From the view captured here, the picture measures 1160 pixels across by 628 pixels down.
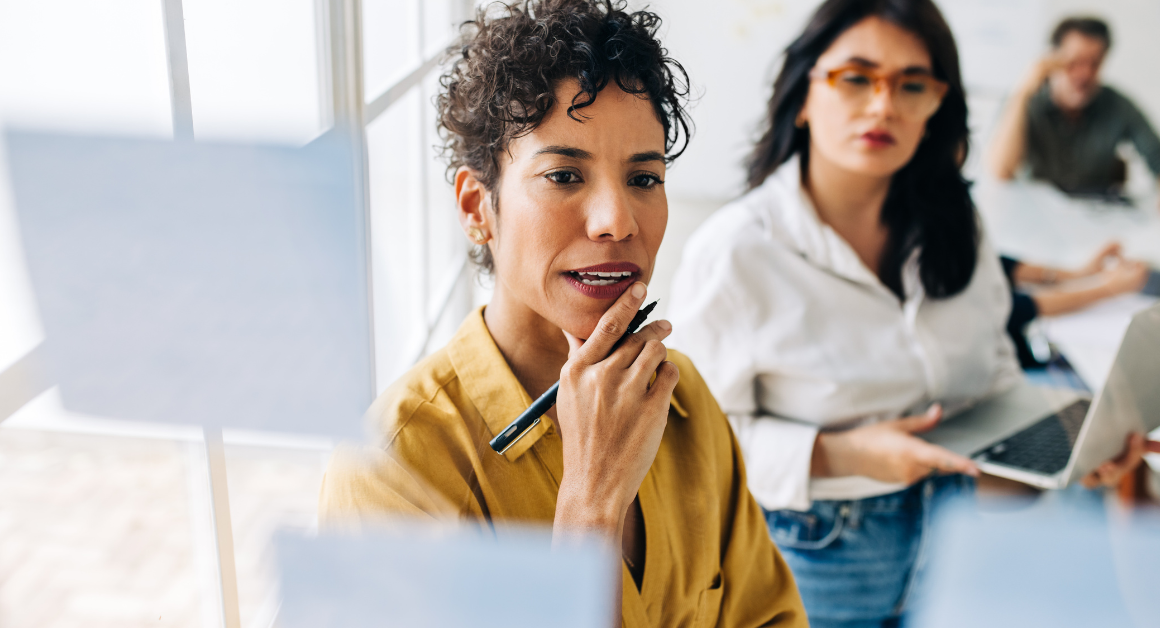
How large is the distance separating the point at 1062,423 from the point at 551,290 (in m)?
0.93

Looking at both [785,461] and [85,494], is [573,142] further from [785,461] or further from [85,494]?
[785,461]

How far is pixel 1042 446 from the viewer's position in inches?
41.1

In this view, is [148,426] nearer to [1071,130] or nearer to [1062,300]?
[1062,300]

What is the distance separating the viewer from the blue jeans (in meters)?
0.99

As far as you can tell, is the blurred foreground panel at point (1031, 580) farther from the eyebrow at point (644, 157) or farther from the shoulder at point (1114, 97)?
the shoulder at point (1114, 97)

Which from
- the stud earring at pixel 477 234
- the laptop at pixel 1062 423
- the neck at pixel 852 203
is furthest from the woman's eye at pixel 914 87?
the stud earring at pixel 477 234

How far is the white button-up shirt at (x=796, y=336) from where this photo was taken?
3.19ft

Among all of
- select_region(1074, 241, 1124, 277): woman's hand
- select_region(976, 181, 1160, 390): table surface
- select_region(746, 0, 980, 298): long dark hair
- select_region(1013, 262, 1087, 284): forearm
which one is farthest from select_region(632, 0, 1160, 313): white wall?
select_region(746, 0, 980, 298): long dark hair

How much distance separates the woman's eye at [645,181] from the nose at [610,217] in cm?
1

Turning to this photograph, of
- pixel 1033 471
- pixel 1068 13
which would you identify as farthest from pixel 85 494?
pixel 1068 13

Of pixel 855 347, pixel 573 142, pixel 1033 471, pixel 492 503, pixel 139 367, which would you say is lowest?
pixel 1033 471

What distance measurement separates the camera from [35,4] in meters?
0.35

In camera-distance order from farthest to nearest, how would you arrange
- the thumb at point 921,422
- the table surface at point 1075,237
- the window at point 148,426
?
the table surface at point 1075,237 < the thumb at point 921,422 < the window at point 148,426

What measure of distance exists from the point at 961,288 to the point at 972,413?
17 cm
